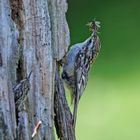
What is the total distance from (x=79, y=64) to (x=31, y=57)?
47 cm

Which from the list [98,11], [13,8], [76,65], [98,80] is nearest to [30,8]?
[13,8]

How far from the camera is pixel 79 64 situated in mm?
3457

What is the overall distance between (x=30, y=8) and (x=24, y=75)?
228 millimetres

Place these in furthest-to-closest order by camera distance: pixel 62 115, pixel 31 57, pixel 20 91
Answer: pixel 62 115 < pixel 31 57 < pixel 20 91

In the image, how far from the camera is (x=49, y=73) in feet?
10.1

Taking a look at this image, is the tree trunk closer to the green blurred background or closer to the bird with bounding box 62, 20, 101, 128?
the bird with bounding box 62, 20, 101, 128

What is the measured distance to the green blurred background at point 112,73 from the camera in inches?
205

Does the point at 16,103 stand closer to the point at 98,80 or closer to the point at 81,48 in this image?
the point at 81,48

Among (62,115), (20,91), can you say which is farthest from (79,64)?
(20,91)

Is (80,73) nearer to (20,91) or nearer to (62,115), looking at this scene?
(62,115)

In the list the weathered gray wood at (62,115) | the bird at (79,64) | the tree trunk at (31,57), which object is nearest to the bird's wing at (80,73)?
the bird at (79,64)

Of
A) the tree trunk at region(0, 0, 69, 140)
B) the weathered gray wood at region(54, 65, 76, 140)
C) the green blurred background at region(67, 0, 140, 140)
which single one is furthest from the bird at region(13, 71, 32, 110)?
the green blurred background at region(67, 0, 140, 140)

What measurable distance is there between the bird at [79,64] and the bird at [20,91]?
1.31 ft

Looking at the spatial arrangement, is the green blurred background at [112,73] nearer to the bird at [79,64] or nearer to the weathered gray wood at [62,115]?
the bird at [79,64]
